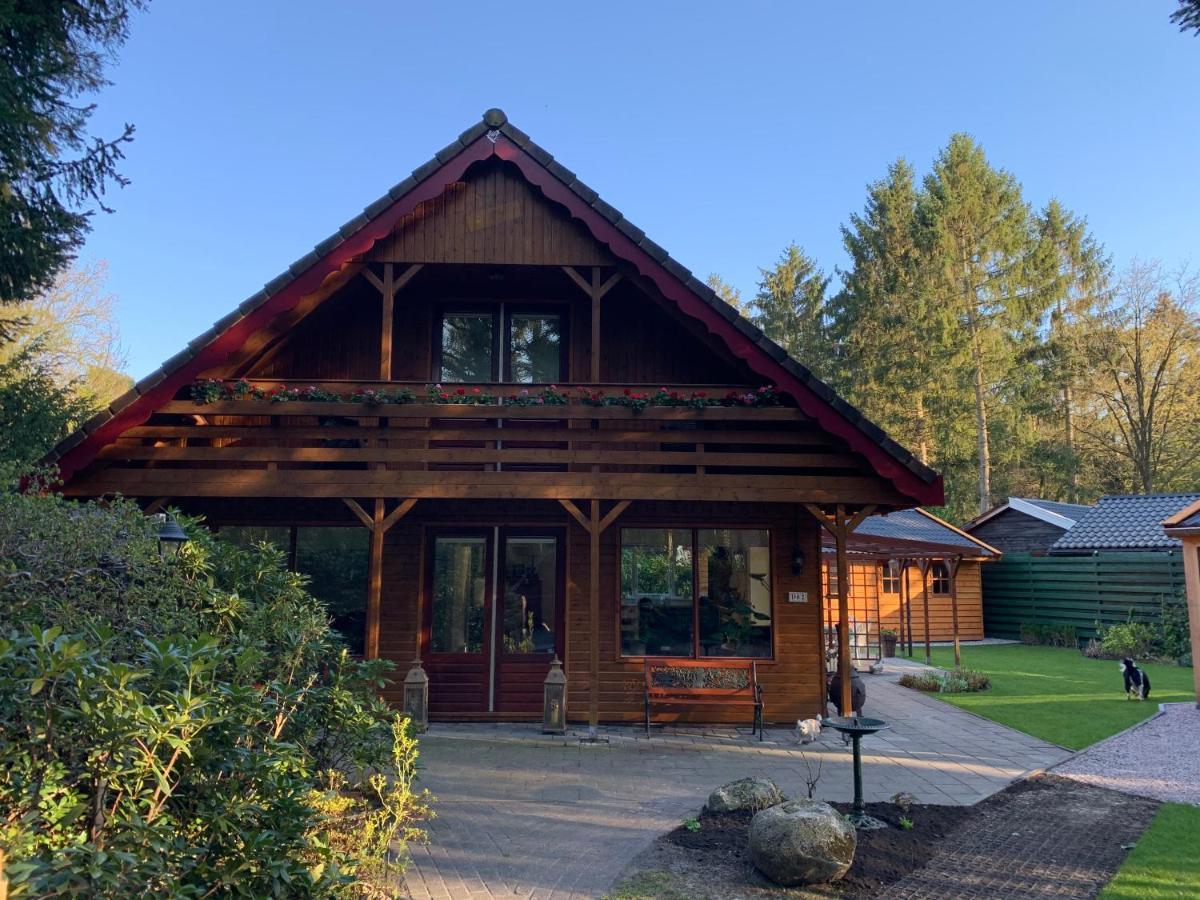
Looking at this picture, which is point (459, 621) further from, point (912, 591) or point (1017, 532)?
point (1017, 532)

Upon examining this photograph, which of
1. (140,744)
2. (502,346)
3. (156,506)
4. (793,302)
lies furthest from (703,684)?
(793,302)

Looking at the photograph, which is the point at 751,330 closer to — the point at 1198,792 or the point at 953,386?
the point at 1198,792

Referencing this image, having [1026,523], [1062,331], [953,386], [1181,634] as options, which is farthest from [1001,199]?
[1181,634]

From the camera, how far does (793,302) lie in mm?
35438

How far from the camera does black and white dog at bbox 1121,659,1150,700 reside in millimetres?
11375

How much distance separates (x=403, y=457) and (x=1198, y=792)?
864 cm

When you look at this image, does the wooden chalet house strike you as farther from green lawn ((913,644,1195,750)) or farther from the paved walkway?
green lawn ((913,644,1195,750))

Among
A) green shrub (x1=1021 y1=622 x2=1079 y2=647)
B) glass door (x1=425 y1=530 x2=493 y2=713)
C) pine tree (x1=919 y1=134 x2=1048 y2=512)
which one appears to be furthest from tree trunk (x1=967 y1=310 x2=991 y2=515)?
glass door (x1=425 y1=530 x2=493 y2=713)

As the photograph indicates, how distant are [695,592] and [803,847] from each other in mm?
5502

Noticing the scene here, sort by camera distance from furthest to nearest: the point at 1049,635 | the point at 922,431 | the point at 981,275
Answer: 1. the point at 922,431
2. the point at 981,275
3. the point at 1049,635

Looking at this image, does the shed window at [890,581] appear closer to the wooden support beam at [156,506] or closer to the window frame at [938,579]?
the window frame at [938,579]

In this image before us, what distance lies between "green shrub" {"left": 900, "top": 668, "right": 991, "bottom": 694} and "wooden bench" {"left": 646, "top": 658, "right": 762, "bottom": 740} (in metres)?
4.95

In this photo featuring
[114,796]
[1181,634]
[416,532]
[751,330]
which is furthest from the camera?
[1181,634]

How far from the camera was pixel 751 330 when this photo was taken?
905cm
